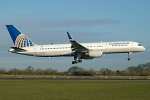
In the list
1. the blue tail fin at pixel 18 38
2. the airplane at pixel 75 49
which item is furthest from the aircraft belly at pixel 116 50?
the blue tail fin at pixel 18 38

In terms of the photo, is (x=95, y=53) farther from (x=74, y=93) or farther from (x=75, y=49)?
(x=74, y=93)

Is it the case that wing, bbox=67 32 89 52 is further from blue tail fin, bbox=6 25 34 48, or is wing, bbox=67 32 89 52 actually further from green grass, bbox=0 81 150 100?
green grass, bbox=0 81 150 100

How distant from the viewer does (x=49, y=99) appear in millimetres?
25984

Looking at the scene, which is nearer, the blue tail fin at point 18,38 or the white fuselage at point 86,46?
the white fuselage at point 86,46

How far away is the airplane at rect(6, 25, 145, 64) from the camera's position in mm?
67375

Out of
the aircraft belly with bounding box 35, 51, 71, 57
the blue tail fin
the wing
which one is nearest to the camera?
the wing

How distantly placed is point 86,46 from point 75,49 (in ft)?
9.15

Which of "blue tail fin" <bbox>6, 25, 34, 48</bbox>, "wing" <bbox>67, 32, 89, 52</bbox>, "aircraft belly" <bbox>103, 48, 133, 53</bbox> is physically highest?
"blue tail fin" <bbox>6, 25, 34, 48</bbox>

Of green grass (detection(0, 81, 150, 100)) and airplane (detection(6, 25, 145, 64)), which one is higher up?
airplane (detection(6, 25, 145, 64))

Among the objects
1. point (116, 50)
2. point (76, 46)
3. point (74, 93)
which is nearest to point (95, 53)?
point (76, 46)

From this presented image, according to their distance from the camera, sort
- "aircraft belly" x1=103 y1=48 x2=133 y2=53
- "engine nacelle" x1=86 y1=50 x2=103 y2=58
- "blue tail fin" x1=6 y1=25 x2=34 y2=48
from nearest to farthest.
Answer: "aircraft belly" x1=103 y1=48 x2=133 y2=53 < "engine nacelle" x1=86 y1=50 x2=103 y2=58 < "blue tail fin" x1=6 y1=25 x2=34 y2=48

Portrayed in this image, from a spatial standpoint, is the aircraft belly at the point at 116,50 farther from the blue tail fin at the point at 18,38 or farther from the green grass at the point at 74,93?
the green grass at the point at 74,93

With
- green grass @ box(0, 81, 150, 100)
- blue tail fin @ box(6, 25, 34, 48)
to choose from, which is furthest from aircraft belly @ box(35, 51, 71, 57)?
green grass @ box(0, 81, 150, 100)

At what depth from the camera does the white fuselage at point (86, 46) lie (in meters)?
67.4
